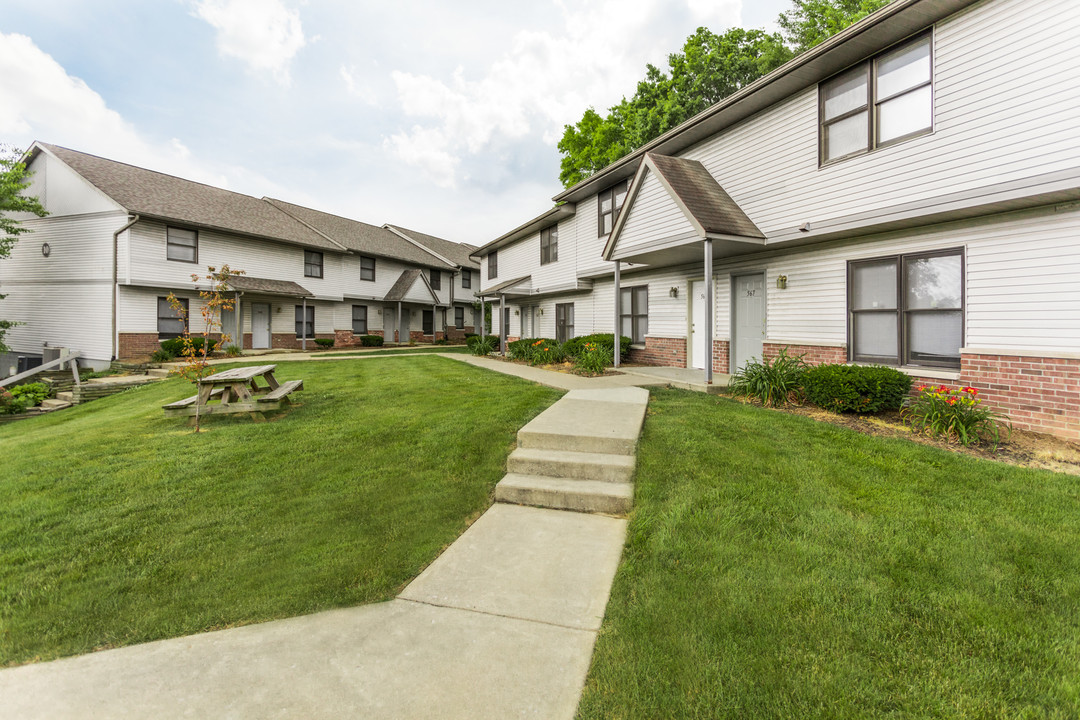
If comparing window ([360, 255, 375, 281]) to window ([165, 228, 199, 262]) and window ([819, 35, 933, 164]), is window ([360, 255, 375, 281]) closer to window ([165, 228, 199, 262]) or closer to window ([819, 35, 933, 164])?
window ([165, 228, 199, 262])

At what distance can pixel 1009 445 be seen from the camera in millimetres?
5387

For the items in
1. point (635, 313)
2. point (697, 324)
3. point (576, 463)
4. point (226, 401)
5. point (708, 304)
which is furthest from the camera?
point (635, 313)

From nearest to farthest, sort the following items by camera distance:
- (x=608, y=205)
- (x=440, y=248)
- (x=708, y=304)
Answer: (x=708, y=304) → (x=608, y=205) → (x=440, y=248)

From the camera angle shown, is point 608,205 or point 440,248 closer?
point 608,205

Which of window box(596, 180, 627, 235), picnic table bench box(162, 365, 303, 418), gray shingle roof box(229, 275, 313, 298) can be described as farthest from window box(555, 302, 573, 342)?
gray shingle roof box(229, 275, 313, 298)

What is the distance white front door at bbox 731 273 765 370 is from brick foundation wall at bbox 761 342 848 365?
1.10 ft

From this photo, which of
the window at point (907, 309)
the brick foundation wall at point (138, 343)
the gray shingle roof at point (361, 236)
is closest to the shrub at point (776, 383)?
the window at point (907, 309)

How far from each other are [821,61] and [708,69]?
60.1 feet

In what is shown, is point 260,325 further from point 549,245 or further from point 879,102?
point 879,102

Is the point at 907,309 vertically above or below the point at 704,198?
below

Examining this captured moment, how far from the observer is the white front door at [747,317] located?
9.93m

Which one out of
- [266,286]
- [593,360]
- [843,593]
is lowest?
[843,593]

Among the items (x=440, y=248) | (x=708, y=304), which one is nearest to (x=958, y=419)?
(x=708, y=304)

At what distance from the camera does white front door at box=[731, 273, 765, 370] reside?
9930mm
